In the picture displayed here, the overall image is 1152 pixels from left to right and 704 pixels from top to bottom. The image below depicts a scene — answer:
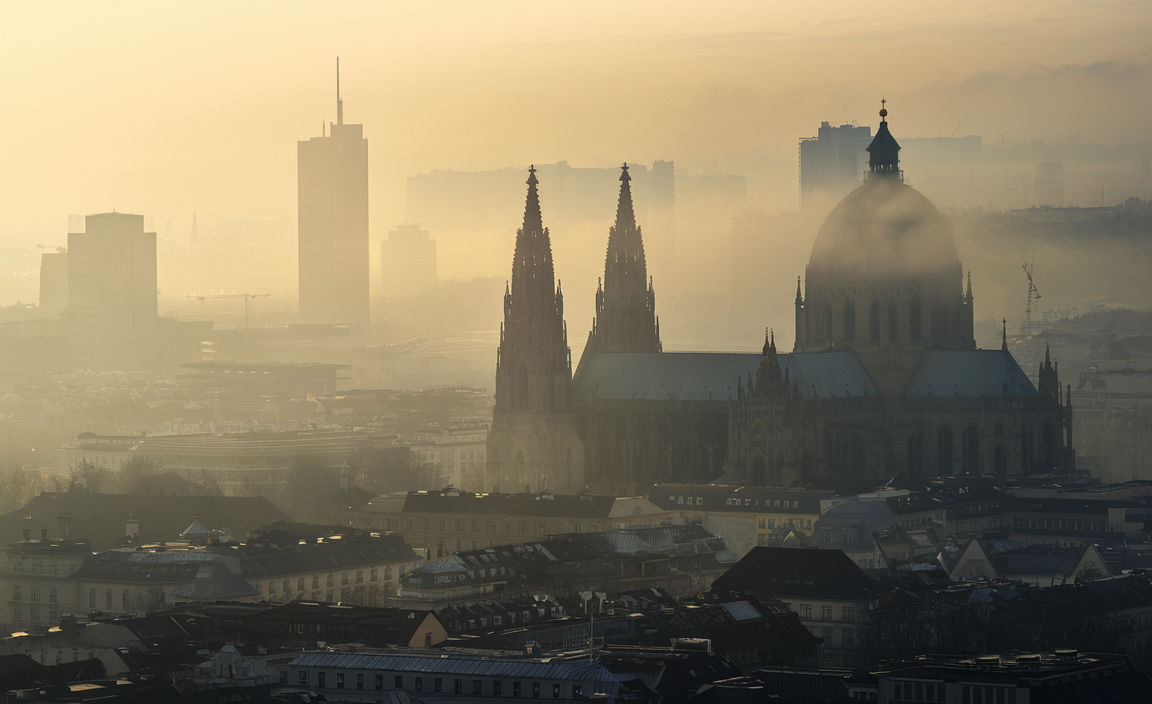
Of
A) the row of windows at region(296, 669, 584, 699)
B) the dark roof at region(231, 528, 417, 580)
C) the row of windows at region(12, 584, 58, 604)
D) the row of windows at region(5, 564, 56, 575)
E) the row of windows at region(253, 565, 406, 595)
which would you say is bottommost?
the row of windows at region(296, 669, 584, 699)

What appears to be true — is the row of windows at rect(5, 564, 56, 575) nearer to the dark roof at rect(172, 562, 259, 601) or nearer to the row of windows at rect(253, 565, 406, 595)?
the dark roof at rect(172, 562, 259, 601)

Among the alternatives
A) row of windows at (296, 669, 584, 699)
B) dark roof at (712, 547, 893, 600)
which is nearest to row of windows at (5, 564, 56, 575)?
dark roof at (712, 547, 893, 600)

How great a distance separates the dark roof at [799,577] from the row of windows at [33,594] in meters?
43.7

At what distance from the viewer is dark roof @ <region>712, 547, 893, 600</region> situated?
542ft

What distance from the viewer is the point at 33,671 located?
134 m

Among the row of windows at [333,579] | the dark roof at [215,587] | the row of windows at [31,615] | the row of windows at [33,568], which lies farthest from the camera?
the row of windows at [33,568]

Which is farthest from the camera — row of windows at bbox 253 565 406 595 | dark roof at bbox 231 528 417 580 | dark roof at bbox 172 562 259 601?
dark roof at bbox 231 528 417 580

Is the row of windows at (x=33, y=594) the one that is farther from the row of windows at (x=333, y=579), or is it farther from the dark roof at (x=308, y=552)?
the row of windows at (x=333, y=579)

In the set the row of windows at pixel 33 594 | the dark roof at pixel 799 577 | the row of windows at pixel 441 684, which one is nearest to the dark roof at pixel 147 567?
the row of windows at pixel 33 594

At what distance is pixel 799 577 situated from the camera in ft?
553

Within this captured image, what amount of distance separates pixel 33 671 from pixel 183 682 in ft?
35.2

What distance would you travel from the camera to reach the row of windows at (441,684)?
120 meters

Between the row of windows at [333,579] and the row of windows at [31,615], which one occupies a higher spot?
the row of windows at [333,579]

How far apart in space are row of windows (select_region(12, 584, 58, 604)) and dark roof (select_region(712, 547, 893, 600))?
43.7 meters
